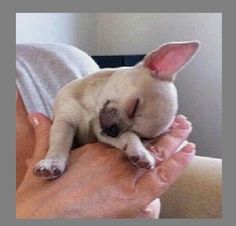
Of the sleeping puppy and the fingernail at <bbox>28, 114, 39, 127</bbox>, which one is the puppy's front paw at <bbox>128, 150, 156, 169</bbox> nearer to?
the sleeping puppy

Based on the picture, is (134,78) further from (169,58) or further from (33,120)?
(33,120)

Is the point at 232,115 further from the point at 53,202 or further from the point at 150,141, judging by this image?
the point at 53,202

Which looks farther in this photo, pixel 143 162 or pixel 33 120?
pixel 33 120

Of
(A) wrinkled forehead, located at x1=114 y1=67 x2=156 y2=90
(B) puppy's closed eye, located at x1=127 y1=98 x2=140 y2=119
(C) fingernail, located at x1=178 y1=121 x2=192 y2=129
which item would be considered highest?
(A) wrinkled forehead, located at x1=114 y1=67 x2=156 y2=90

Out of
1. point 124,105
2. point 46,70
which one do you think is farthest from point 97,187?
point 46,70

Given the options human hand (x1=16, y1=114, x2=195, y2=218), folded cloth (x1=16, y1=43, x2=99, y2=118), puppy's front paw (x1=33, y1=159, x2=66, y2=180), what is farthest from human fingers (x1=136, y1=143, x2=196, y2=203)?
folded cloth (x1=16, y1=43, x2=99, y2=118)

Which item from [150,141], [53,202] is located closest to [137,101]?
[150,141]

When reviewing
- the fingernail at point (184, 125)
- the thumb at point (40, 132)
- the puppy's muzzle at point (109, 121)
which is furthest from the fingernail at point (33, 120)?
the fingernail at point (184, 125)

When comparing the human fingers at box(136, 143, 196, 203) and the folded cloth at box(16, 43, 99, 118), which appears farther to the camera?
the folded cloth at box(16, 43, 99, 118)
